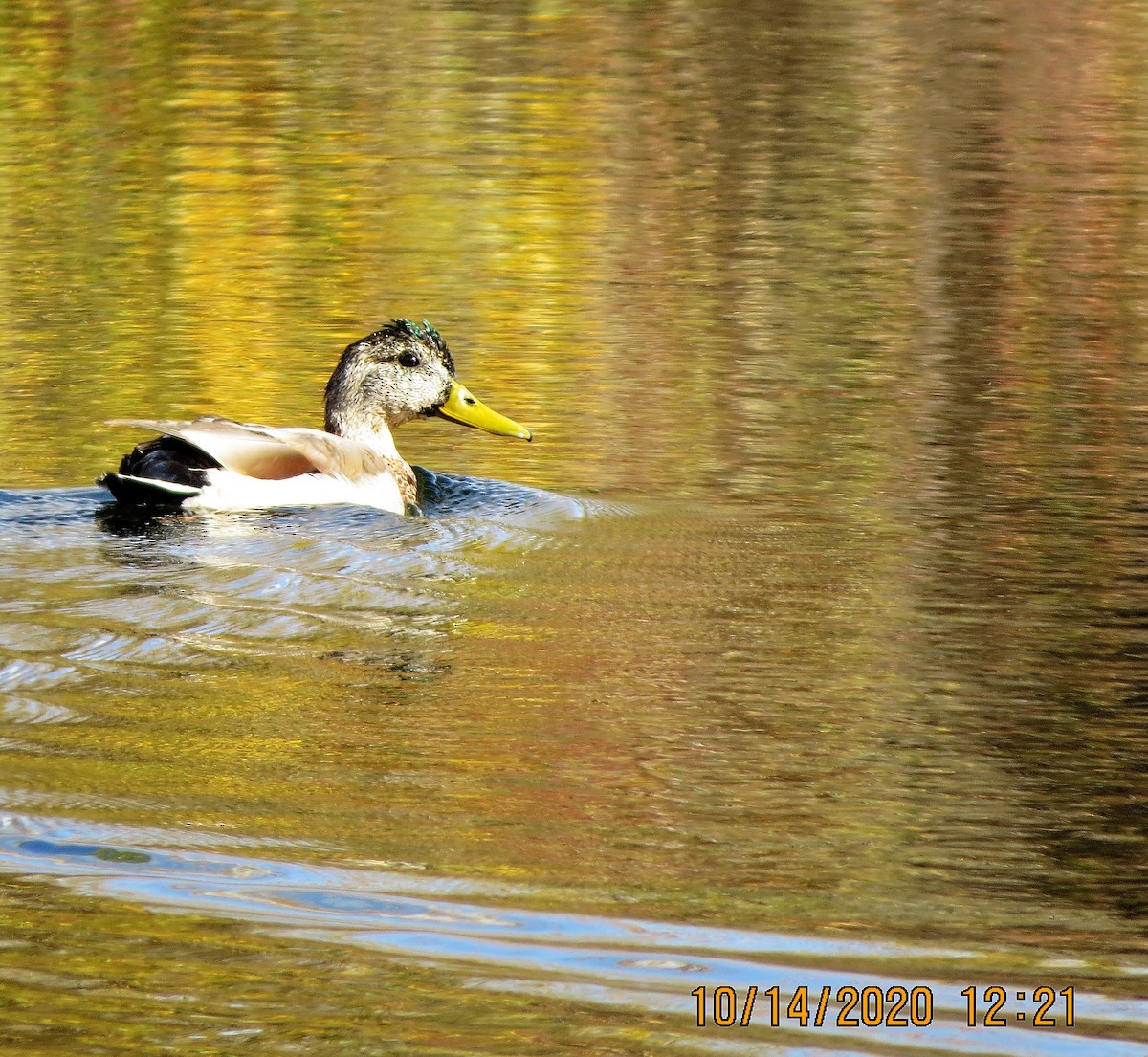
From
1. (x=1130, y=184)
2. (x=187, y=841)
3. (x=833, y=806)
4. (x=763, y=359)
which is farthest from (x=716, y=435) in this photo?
(x=1130, y=184)

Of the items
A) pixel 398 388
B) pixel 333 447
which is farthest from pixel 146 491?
pixel 398 388

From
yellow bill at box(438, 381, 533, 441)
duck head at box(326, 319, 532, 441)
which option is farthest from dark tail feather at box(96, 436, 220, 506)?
yellow bill at box(438, 381, 533, 441)

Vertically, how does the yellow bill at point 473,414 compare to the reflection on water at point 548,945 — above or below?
below

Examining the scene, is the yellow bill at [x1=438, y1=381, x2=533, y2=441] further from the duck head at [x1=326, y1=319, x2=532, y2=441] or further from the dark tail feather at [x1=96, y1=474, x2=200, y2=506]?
the dark tail feather at [x1=96, y1=474, x2=200, y2=506]

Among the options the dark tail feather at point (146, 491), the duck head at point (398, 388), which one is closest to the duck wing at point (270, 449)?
the dark tail feather at point (146, 491)

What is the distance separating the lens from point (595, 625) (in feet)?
21.0

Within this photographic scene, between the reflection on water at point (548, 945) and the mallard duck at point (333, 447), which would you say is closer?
the reflection on water at point (548, 945)

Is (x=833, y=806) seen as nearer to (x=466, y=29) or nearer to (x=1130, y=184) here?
(x=1130, y=184)

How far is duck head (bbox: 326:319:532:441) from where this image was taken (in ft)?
29.1

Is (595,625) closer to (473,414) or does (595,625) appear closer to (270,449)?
(270,449)

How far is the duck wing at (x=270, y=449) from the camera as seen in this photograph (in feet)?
24.8

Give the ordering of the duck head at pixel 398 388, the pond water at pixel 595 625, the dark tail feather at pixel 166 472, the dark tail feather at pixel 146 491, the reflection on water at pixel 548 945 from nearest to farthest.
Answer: the reflection on water at pixel 548 945
the pond water at pixel 595 625
the dark tail feather at pixel 146 491
the dark tail feather at pixel 166 472
the duck head at pixel 398 388

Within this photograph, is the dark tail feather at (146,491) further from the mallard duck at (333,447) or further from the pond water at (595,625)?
the pond water at (595,625)

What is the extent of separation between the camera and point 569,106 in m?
19.5
